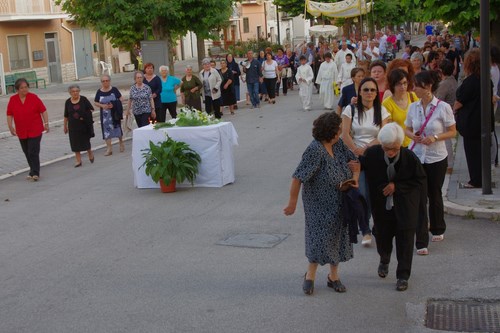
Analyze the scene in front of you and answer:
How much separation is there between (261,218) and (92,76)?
41253 mm

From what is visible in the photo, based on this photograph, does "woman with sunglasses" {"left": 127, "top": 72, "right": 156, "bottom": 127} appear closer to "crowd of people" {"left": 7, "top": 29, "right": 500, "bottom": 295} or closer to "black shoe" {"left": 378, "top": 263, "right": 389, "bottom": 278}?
"crowd of people" {"left": 7, "top": 29, "right": 500, "bottom": 295}

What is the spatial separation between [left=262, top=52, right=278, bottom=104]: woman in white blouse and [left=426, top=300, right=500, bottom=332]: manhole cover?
67.8 feet

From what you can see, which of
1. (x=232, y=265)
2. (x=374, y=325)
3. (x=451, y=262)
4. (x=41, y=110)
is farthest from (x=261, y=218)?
(x=41, y=110)

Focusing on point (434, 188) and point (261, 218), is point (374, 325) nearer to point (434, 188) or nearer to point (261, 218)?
point (434, 188)

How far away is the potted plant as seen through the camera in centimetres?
1242

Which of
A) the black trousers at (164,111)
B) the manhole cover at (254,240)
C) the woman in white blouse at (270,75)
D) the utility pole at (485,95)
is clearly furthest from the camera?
the woman in white blouse at (270,75)

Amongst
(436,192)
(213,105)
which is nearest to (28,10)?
(213,105)

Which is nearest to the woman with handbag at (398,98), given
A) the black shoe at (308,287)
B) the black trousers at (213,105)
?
the black shoe at (308,287)

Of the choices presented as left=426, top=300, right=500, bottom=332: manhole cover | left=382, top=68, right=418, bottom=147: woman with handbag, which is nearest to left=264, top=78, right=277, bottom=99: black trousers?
left=382, top=68, right=418, bottom=147: woman with handbag

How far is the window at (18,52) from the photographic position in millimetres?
42969

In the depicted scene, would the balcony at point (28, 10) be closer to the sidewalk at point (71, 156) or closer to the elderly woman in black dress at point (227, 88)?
the sidewalk at point (71, 156)

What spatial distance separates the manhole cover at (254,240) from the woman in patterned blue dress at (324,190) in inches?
77.8

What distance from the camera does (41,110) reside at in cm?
1484

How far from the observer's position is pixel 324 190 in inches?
283
